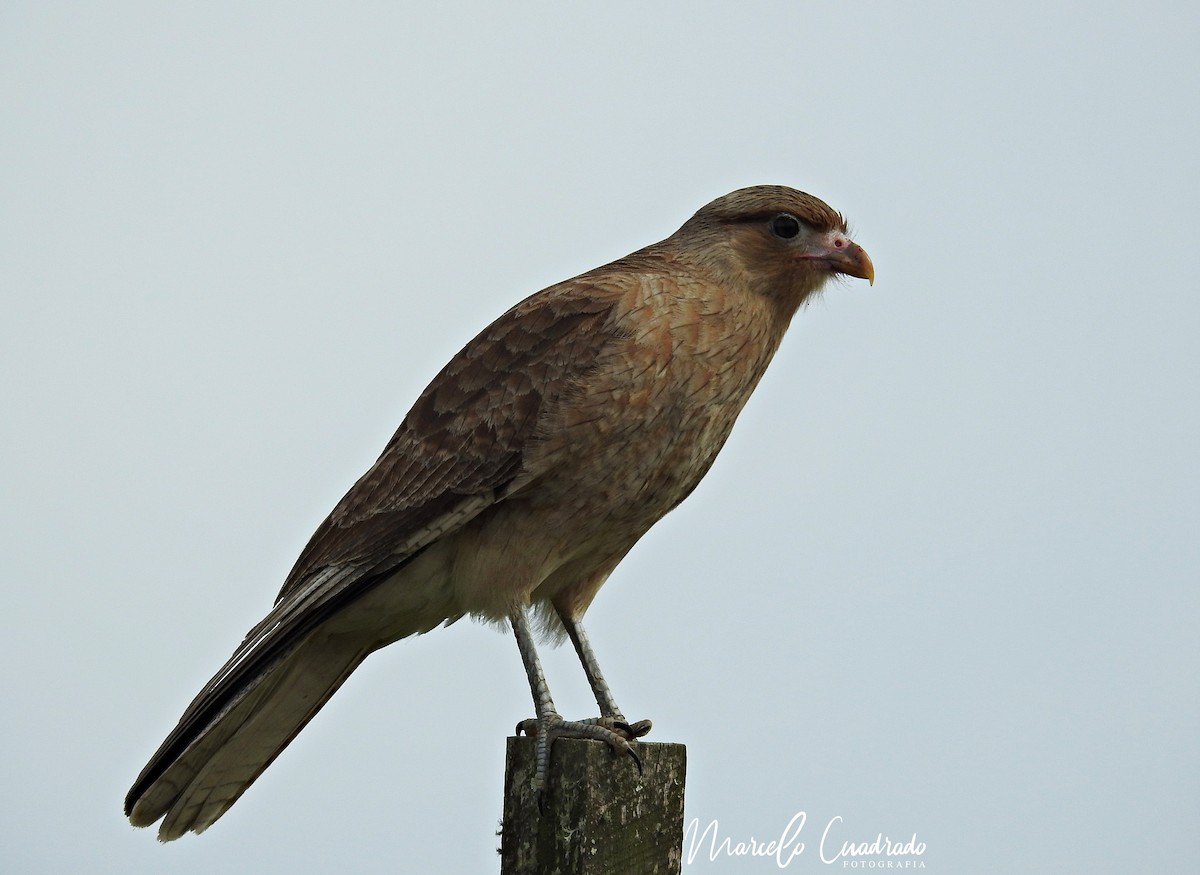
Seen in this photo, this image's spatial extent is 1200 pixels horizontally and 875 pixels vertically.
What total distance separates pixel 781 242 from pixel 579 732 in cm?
188

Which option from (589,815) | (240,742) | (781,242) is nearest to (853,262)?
(781,242)

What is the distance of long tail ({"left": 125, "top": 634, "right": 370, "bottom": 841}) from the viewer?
3963mm

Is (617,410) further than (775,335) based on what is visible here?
No

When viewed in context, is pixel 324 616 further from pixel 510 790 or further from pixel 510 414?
pixel 510 790

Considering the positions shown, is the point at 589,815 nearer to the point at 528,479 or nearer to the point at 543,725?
the point at 543,725

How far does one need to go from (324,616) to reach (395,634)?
435 millimetres

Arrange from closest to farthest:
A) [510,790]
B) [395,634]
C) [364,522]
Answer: [510,790], [364,522], [395,634]

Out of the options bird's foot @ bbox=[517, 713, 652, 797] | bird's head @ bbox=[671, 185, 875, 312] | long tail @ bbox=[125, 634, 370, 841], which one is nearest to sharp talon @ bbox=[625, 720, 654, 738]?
bird's foot @ bbox=[517, 713, 652, 797]

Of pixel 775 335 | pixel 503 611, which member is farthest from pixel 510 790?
pixel 775 335

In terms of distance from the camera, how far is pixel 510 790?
127 inches

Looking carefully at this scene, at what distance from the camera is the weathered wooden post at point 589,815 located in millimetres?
3061

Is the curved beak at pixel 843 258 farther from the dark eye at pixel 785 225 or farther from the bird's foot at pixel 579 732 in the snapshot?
the bird's foot at pixel 579 732

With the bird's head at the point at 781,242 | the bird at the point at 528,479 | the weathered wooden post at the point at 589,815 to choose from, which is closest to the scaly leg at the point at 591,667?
the bird at the point at 528,479

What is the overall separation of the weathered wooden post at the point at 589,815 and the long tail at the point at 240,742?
3.72ft
